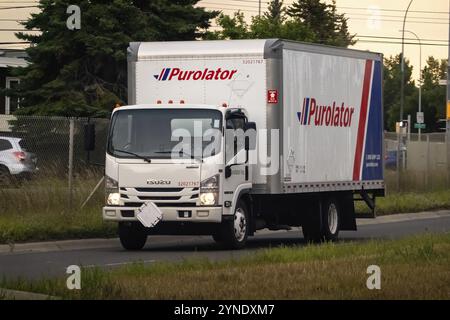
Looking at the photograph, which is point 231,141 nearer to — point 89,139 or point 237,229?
point 237,229

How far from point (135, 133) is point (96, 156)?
9506 mm

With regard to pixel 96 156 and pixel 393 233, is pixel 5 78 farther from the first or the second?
pixel 393 233

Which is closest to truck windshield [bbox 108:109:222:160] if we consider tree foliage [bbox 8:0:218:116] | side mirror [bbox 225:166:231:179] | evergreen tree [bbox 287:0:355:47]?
side mirror [bbox 225:166:231:179]

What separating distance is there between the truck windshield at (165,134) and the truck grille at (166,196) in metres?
0.55

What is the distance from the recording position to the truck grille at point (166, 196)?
1889 cm

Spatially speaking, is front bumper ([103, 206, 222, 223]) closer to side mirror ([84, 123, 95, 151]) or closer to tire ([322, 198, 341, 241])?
side mirror ([84, 123, 95, 151])

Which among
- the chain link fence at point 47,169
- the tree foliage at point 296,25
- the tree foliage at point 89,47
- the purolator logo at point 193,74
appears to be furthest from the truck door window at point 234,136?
the tree foliage at point 296,25

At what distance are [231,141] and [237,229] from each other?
1574 millimetres

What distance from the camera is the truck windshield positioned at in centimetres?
1891

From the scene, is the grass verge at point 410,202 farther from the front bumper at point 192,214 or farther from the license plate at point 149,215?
the license plate at point 149,215

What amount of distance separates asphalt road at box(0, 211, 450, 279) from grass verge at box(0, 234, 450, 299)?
1.43 m

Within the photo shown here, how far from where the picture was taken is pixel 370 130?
23516mm
